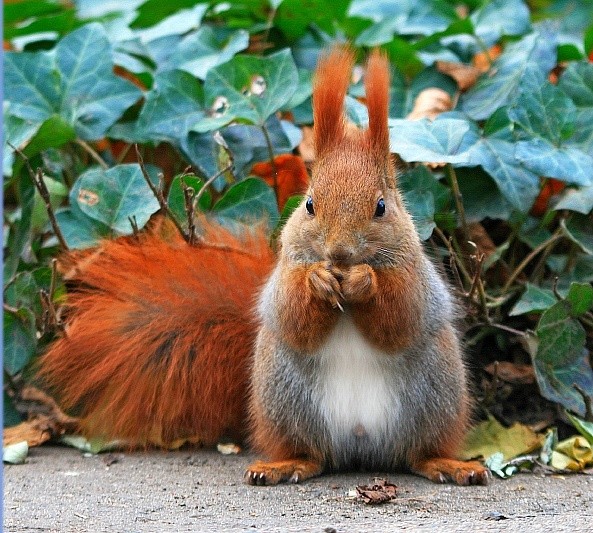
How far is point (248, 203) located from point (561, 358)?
831 mm

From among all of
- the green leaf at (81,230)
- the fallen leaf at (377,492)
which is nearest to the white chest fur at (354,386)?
the fallen leaf at (377,492)

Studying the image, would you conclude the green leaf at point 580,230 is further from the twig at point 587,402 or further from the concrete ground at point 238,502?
the concrete ground at point 238,502

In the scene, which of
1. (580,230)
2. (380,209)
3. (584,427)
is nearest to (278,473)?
(380,209)

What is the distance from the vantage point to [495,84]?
2604mm

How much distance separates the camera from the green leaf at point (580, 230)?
7.41 ft

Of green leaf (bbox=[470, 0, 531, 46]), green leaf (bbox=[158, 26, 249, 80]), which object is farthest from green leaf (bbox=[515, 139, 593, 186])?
green leaf (bbox=[158, 26, 249, 80])

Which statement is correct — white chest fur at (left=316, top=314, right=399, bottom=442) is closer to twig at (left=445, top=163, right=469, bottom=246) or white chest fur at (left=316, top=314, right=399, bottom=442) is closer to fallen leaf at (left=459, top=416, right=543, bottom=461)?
fallen leaf at (left=459, top=416, right=543, bottom=461)

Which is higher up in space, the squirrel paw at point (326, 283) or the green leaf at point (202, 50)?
the green leaf at point (202, 50)

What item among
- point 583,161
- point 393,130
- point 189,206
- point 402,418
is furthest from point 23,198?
point 583,161

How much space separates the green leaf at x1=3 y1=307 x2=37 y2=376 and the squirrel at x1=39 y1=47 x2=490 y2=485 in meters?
0.11

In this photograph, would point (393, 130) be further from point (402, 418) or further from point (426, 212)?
point (402, 418)

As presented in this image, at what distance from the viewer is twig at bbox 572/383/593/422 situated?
2055mm

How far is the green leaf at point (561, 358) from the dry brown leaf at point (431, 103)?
726 millimetres

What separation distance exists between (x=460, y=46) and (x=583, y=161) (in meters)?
0.83
